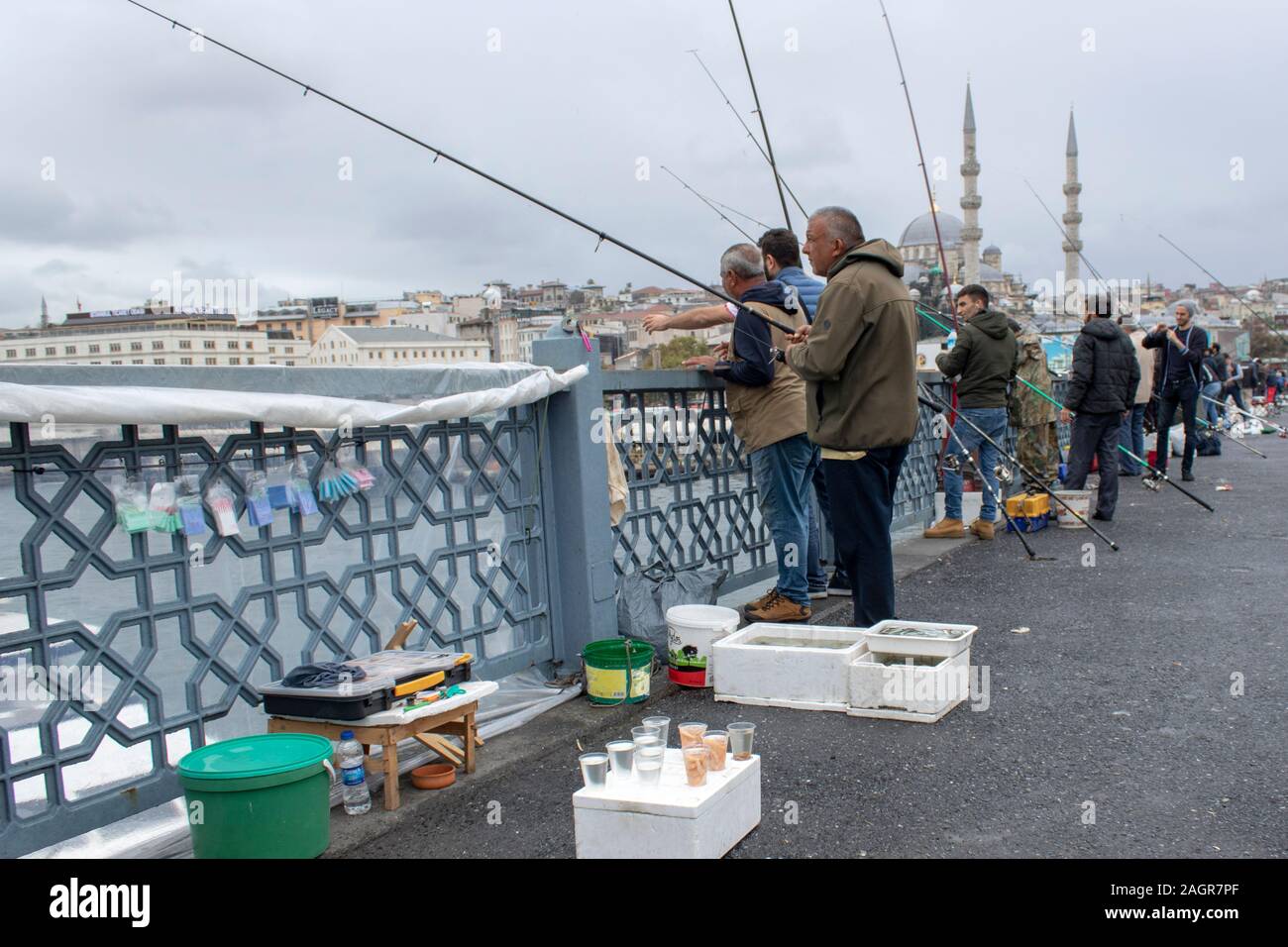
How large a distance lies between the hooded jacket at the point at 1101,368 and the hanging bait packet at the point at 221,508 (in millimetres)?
8625

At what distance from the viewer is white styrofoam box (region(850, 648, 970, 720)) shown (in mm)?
4551

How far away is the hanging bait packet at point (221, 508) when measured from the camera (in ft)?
12.1

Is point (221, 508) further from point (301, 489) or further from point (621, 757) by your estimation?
point (621, 757)

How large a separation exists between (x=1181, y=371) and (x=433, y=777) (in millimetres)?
12378

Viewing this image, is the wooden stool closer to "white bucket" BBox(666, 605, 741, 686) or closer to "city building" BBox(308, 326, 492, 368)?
"white bucket" BBox(666, 605, 741, 686)

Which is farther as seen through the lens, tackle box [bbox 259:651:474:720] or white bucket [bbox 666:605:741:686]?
white bucket [bbox 666:605:741:686]

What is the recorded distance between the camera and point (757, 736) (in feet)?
14.7

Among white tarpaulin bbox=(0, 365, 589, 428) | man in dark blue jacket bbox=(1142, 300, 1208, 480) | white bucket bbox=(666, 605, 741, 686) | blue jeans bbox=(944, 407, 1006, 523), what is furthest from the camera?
man in dark blue jacket bbox=(1142, 300, 1208, 480)

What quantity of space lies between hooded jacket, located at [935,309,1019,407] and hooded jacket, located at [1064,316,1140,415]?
1194 millimetres

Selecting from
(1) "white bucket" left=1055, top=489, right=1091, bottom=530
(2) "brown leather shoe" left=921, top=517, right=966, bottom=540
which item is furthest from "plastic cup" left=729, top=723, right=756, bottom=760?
(1) "white bucket" left=1055, top=489, right=1091, bottom=530

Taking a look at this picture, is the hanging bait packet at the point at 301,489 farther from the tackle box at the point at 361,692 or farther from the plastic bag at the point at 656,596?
the plastic bag at the point at 656,596

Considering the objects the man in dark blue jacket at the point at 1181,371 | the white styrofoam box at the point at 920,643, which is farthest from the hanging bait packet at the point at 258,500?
the man in dark blue jacket at the point at 1181,371

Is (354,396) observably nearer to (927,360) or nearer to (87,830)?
(87,830)
